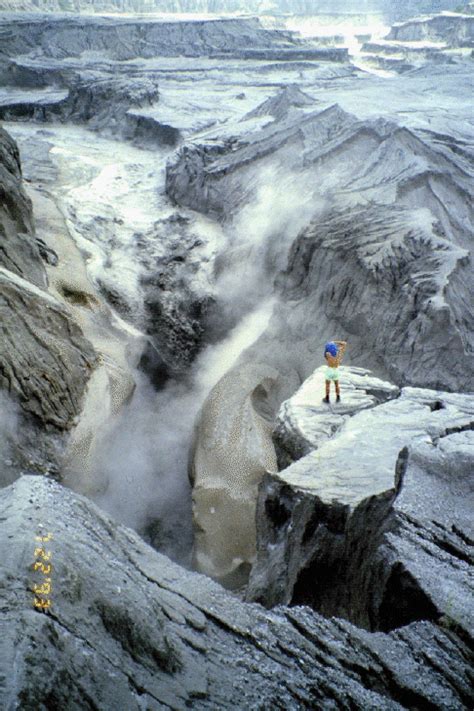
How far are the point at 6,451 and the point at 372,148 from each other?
22.5ft

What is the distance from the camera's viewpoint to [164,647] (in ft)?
6.29

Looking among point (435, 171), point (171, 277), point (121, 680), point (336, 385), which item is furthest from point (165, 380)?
point (121, 680)

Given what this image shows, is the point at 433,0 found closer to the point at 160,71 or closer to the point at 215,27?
the point at 215,27

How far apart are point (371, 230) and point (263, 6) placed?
88.0 feet

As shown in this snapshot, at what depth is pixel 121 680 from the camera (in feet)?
5.59

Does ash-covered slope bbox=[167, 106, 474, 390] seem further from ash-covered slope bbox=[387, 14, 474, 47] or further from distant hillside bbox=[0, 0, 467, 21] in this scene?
distant hillside bbox=[0, 0, 467, 21]
